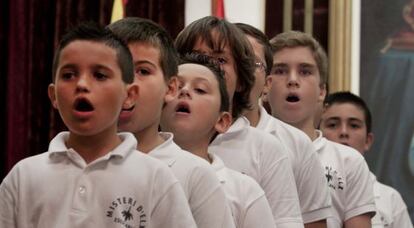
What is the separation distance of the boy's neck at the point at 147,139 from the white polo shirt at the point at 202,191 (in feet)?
0.38

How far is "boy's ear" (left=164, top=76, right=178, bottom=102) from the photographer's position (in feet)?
11.3

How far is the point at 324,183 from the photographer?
445cm

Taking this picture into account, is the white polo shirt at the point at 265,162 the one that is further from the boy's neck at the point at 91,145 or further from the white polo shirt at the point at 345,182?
the boy's neck at the point at 91,145

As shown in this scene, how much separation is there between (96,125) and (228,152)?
4.08 feet

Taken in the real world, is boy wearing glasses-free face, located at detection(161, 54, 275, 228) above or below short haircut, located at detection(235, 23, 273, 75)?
below

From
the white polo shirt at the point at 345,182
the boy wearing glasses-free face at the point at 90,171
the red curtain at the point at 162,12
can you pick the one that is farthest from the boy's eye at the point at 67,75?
the red curtain at the point at 162,12

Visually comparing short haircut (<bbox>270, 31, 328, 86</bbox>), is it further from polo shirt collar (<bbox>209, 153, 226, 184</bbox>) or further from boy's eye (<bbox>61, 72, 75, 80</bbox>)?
boy's eye (<bbox>61, 72, 75, 80</bbox>)

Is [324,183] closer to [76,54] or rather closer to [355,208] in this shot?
[355,208]

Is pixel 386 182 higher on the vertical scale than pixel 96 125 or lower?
lower

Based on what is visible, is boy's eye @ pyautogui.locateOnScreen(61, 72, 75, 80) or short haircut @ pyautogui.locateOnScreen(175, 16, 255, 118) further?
short haircut @ pyautogui.locateOnScreen(175, 16, 255, 118)

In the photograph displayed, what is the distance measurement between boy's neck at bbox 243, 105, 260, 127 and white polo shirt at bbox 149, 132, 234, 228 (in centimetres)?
115

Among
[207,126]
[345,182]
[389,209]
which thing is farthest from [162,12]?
[207,126]

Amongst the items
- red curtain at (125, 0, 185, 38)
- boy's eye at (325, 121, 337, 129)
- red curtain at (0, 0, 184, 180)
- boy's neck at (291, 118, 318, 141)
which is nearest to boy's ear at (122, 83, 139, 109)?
boy's neck at (291, 118, 318, 141)

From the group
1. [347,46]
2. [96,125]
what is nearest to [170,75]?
[96,125]
